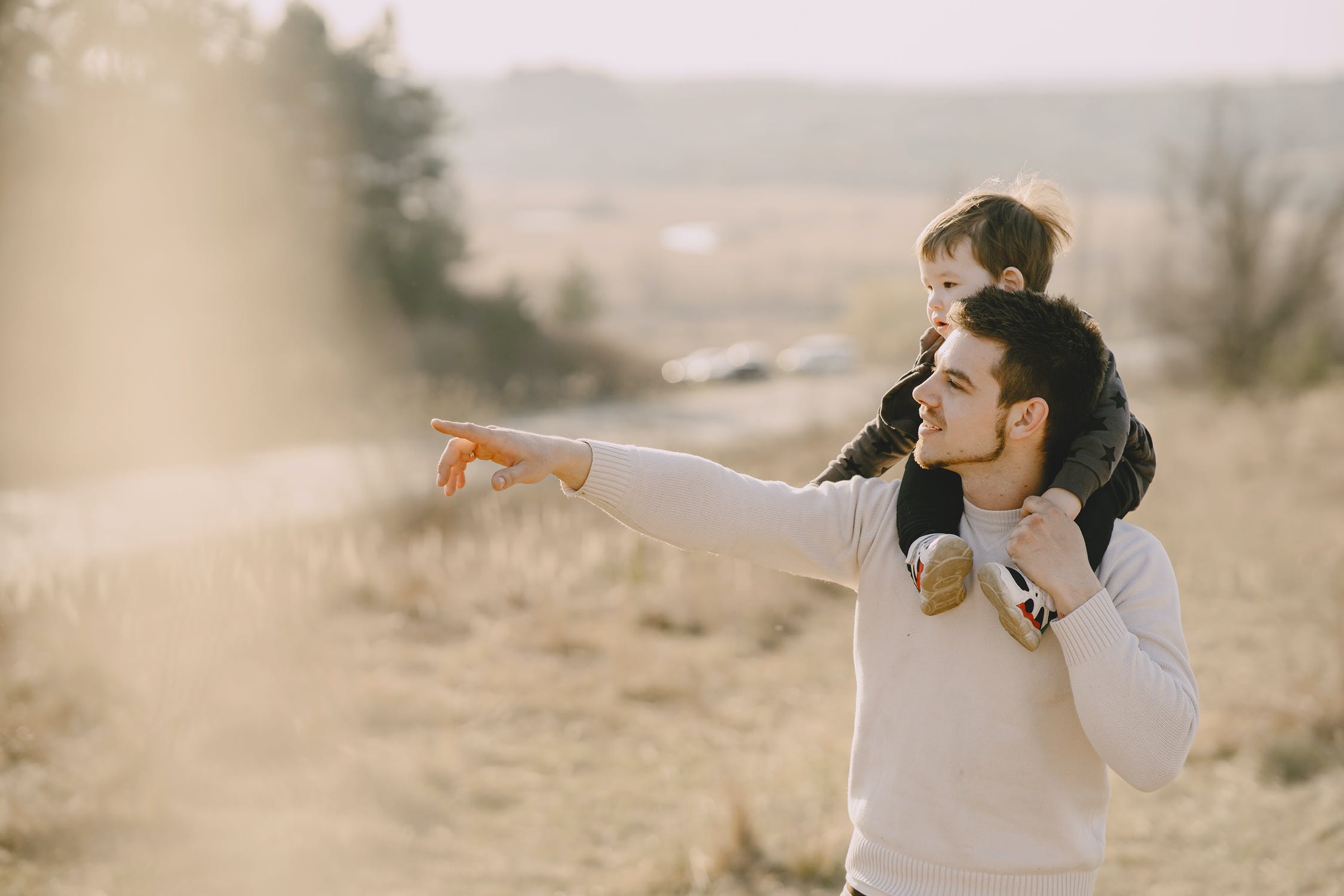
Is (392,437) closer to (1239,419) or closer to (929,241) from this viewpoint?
(929,241)

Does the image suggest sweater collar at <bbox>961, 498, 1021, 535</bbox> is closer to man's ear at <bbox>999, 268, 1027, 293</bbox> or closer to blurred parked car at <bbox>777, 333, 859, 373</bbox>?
man's ear at <bbox>999, 268, 1027, 293</bbox>

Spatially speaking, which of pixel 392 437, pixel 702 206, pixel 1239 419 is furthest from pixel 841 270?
pixel 392 437

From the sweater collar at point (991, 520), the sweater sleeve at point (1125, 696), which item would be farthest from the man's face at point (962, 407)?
the sweater sleeve at point (1125, 696)

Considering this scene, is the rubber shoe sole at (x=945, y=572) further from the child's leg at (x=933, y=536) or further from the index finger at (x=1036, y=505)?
the index finger at (x=1036, y=505)

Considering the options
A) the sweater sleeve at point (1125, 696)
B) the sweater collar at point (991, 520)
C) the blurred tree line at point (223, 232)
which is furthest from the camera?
the blurred tree line at point (223, 232)

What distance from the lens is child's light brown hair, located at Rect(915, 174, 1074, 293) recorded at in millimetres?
2480

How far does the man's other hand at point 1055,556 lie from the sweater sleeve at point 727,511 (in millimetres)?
366

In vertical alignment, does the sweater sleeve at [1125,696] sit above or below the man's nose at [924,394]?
below

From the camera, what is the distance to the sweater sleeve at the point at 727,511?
2.29m

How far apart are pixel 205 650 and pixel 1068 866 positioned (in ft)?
14.2

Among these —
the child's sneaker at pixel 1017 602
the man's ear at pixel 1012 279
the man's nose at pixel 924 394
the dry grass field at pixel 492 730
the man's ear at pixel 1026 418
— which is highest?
the man's ear at pixel 1012 279

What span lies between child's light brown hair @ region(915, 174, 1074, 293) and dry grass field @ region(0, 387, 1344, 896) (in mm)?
2940

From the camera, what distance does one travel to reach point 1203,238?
25469 mm

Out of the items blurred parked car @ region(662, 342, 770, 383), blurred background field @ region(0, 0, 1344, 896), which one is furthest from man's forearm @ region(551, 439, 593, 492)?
blurred parked car @ region(662, 342, 770, 383)
